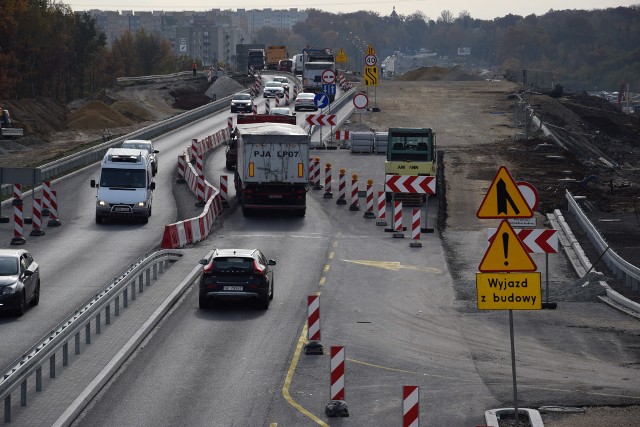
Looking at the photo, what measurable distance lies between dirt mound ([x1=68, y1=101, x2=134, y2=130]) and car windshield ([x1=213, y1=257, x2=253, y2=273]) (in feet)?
206

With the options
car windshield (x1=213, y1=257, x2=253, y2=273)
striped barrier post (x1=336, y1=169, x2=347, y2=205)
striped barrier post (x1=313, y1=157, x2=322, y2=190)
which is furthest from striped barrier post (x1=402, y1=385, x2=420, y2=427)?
striped barrier post (x1=313, y1=157, x2=322, y2=190)

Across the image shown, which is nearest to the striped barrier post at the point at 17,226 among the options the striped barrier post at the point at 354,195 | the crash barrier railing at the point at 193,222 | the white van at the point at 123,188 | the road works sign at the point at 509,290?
the white van at the point at 123,188

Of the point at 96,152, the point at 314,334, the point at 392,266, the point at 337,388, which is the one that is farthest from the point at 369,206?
the point at 337,388

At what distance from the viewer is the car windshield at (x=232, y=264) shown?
25.7 meters

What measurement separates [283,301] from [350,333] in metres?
3.69

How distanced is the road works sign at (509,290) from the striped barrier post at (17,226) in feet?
77.5

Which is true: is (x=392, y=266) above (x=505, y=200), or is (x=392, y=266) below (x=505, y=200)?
below

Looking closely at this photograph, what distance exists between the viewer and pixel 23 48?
113938 mm

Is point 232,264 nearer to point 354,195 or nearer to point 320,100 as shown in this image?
point 354,195

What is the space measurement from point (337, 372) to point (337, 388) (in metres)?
0.29

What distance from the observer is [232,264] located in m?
25.8

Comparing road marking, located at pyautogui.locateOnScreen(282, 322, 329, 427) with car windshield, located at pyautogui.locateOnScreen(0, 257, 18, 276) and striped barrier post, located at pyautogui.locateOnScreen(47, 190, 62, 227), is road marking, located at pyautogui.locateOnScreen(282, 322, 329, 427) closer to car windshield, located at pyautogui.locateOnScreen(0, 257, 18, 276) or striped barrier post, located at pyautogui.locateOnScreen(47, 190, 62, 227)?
car windshield, located at pyautogui.locateOnScreen(0, 257, 18, 276)

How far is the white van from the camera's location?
40625mm

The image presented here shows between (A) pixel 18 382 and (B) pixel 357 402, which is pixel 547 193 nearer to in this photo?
(B) pixel 357 402
